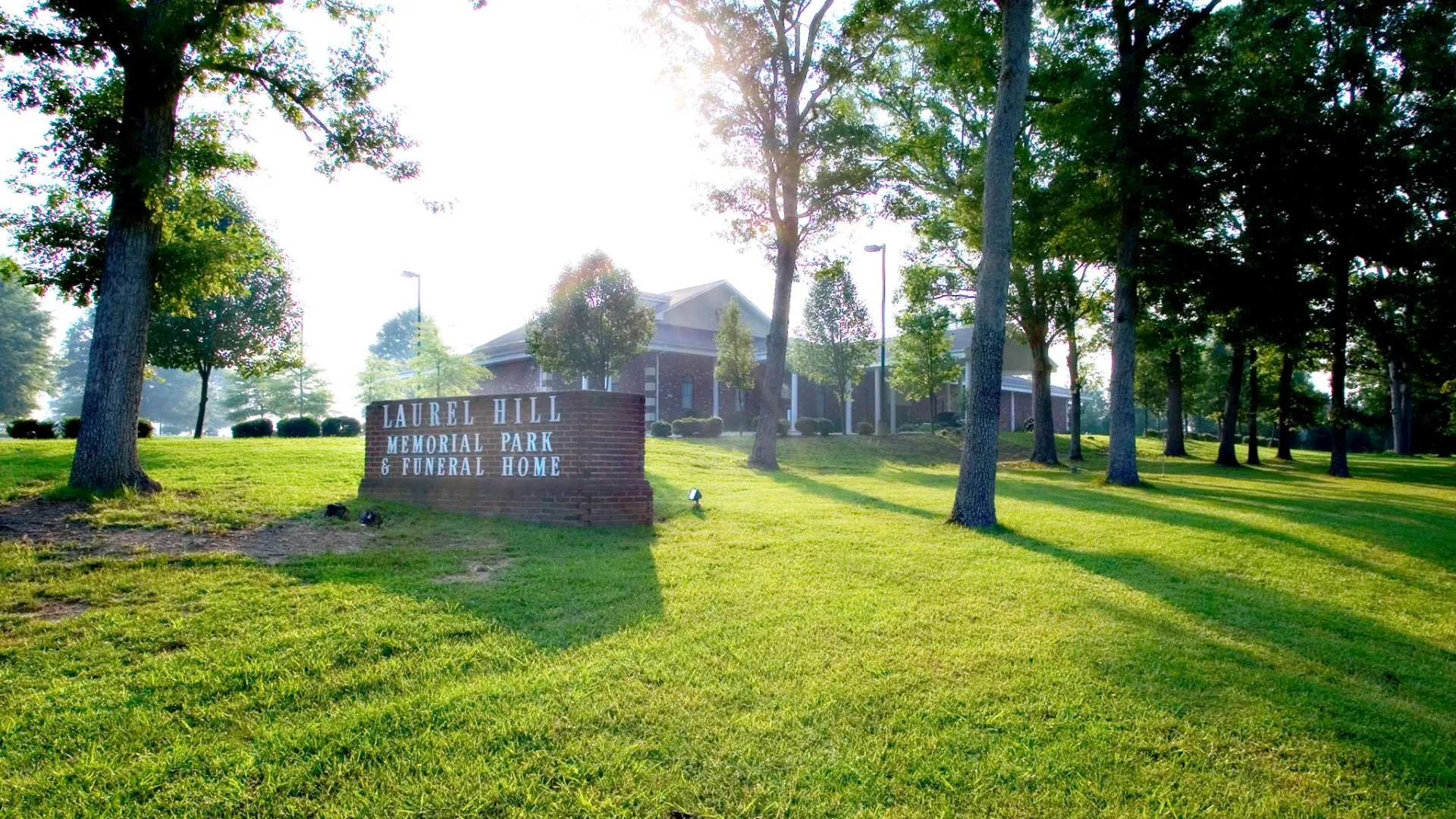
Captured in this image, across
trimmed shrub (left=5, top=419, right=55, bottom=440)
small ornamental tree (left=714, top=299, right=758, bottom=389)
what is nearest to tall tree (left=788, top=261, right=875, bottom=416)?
small ornamental tree (left=714, top=299, right=758, bottom=389)

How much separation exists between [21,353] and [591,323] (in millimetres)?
50449

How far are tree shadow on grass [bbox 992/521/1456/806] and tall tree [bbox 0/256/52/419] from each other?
6321 cm

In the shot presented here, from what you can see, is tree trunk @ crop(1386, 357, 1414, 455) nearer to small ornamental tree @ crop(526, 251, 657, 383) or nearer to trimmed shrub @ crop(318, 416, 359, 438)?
small ornamental tree @ crop(526, 251, 657, 383)

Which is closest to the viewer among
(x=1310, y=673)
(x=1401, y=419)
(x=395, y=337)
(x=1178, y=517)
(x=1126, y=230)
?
(x=1310, y=673)

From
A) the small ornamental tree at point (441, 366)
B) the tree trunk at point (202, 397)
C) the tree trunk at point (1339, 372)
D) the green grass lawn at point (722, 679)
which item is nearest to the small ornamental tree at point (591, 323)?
the small ornamental tree at point (441, 366)

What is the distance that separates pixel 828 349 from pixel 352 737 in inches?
1070

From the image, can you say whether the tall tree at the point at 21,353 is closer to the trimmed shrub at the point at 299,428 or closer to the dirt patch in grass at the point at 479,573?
the trimmed shrub at the point at 299,428

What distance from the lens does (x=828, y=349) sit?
96.7 feet

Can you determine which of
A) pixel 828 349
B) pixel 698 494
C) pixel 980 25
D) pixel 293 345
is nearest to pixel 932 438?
pixel 828 349

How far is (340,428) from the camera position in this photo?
2244 centimetres

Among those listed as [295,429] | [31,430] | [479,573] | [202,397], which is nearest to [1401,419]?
[479,573]

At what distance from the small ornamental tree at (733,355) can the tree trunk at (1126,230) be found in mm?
14729

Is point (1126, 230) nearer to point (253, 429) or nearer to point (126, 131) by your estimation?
point (126, 131)

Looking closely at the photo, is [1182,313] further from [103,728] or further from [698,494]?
[103,728]
